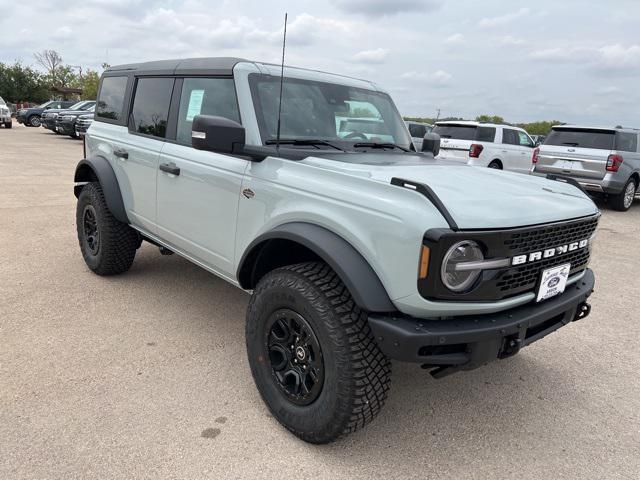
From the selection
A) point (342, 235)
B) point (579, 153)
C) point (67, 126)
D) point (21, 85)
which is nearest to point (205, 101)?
point (342, 235)

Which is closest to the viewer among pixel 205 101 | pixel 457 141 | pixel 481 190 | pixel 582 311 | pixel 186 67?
pixel 481 190

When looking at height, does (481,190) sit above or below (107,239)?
above

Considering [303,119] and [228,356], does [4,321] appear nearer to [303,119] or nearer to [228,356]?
[228,356]

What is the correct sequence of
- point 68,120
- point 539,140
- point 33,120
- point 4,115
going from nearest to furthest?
point 539,140 < point 68,120 < point 4,115 < point 33,120

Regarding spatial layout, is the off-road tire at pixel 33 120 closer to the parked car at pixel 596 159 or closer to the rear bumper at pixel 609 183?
the parked car at pixel 596 159

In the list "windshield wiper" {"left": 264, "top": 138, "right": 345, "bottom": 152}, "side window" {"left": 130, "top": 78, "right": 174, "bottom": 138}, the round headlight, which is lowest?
the round headlight

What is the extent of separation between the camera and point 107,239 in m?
4.42

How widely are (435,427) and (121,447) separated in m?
1.62

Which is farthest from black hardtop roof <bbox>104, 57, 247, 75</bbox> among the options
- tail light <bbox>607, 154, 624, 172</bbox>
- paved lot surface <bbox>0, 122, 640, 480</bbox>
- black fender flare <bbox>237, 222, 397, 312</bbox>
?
tail light <bbox>607, 154, 624, 172</bbox>

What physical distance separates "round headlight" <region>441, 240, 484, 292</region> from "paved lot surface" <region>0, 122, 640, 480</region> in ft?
3.11

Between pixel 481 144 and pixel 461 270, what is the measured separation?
10.6 metres

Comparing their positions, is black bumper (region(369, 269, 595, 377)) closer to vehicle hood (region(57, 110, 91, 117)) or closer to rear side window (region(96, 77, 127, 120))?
rear side window (region(96, 77, 127, 120))

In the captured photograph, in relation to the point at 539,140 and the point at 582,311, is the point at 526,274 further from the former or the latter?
the point at 539,140

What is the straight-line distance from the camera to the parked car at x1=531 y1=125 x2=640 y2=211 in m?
10.2
